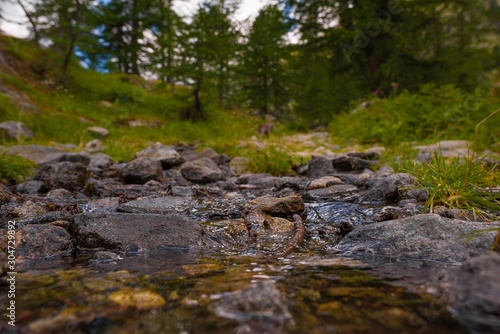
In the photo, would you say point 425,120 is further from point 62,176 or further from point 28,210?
point 28,210

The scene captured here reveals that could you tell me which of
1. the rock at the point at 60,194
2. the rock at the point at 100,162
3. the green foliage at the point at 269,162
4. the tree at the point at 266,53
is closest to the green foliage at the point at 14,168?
the rock at the point at 60,194

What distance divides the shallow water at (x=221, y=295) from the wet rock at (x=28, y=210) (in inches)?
47.4

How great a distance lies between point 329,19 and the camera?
13.6 meters

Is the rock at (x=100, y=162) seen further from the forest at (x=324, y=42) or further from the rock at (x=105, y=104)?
the rock at (x=105, y=104)

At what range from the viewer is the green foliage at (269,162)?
18.1 ft

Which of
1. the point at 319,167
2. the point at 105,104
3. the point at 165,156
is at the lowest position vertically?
the point at 319,167

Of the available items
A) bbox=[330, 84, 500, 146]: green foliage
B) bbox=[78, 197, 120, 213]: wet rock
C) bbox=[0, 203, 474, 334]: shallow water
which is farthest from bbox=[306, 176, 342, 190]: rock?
bbox=[330, 84, 500, 146]: green foliage

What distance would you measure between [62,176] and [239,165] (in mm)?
3248

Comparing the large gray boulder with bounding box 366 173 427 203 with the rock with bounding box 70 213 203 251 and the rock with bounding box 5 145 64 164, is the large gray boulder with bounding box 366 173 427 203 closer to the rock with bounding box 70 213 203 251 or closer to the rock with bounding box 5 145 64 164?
the rock with bounding box 70 213 203 251

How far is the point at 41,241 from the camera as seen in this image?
5.64 feet

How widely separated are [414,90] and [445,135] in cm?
508

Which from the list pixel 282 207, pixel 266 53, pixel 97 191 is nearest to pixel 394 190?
pixel 282 207

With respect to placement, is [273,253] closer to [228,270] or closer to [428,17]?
[228,270]

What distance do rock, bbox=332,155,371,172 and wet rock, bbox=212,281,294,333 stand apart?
497 centimetres
